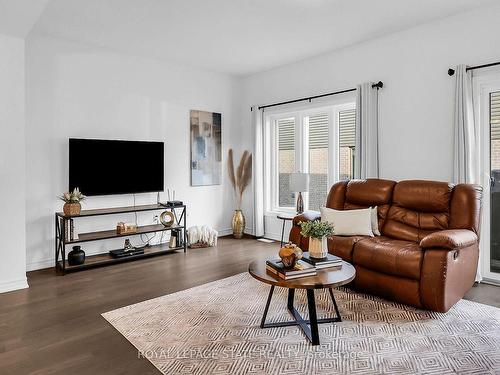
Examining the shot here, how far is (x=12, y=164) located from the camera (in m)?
3.63

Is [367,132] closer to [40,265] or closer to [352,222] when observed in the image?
[352,222]

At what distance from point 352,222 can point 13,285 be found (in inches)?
138

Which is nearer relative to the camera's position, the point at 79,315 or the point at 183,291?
the point at 79,315

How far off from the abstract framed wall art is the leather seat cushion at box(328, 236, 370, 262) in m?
2.87

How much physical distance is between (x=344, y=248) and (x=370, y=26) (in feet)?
8.36

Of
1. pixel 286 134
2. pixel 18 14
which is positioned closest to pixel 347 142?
pixel 286 134

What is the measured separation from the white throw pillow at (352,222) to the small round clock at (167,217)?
2260 mm

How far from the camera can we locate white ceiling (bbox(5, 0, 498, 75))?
3.58 m

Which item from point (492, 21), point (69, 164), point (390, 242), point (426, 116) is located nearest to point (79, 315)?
point (69, 164)

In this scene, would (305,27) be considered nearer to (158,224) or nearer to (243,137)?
(243,137)

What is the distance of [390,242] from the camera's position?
11.3 ft

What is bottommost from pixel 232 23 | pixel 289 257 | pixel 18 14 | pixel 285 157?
pixel 289 257

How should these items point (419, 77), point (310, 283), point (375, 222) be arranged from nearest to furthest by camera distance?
point (310, 283), point (375, 222), point (419, 77)

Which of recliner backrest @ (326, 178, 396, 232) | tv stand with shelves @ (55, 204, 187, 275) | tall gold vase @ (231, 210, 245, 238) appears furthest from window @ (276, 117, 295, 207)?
tv stand with shelves @ (55, 204, 187, 275)
